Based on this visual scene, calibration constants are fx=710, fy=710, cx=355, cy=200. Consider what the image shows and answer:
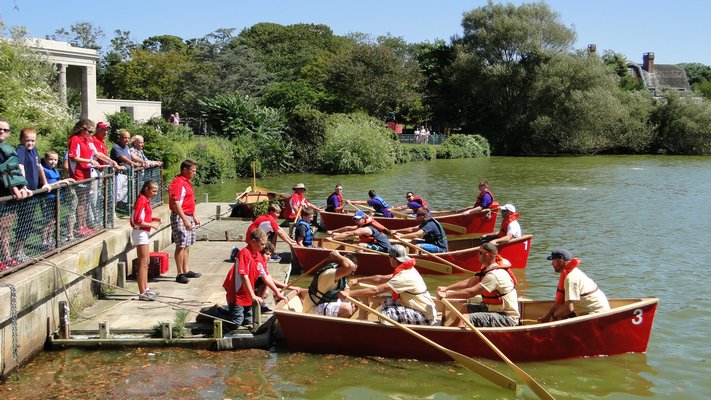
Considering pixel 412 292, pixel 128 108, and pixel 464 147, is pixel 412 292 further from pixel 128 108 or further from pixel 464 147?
pixel 464 147

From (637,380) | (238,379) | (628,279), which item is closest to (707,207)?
(628,279)

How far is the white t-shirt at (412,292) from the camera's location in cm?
979

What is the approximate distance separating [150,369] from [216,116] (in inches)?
1246

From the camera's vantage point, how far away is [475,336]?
9469mm

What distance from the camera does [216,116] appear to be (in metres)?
39.5

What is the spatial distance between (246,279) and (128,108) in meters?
39.8

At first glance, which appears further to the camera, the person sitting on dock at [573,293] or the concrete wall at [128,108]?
the concrete wall at [128,108]

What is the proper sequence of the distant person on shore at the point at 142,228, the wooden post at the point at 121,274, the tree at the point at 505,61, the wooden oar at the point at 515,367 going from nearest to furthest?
the wooden oar at the point at 515,367
the distant person on shore at the point at 142,228
the wooden post at the point at 121,274
the tree at the point at 505,61

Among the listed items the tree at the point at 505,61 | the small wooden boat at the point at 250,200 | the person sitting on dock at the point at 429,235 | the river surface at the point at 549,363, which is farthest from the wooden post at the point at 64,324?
the tree at the point at 505,61

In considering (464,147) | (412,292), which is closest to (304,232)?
(412,292)

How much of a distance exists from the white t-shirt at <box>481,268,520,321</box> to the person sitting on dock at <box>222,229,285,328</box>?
9.77 ft

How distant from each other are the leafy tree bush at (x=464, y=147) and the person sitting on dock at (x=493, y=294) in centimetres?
4675

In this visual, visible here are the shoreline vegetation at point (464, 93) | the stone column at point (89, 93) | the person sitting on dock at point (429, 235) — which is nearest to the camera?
the person sitting on dock at point (429, 235)

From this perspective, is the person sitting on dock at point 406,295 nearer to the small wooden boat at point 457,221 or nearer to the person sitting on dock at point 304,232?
the person sitting on dock at point 304,232
